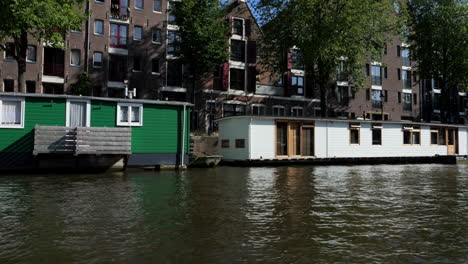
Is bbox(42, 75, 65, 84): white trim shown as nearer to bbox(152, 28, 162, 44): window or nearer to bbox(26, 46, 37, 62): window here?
bbox(26, 46, 37, 62): window

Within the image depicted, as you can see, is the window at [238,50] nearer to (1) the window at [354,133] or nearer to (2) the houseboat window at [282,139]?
(2) the houseboat window at [282,139]

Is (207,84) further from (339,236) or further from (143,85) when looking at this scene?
(339,236)

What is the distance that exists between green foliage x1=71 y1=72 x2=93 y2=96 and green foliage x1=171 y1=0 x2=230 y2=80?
27.2 ft

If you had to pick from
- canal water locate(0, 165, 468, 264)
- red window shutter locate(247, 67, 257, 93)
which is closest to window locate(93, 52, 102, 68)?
red window shutter locate(247, 67, 257, 93)

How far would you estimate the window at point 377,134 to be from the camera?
112 feet

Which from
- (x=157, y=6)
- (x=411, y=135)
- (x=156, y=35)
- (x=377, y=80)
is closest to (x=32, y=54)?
(x=156, y=35)

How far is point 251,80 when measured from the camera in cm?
4484

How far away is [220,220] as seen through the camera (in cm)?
898

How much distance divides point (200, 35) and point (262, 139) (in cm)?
1176

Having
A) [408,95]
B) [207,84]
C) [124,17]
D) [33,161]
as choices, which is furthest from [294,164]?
[408,95]

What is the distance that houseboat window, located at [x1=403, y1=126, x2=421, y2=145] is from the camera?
118 ft

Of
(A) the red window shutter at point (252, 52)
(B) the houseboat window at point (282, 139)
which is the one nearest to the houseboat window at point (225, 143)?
(B) the houseboat window at point (282, 139)

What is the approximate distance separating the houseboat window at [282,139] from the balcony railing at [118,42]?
18.3m

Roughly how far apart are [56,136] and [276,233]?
1594cm
